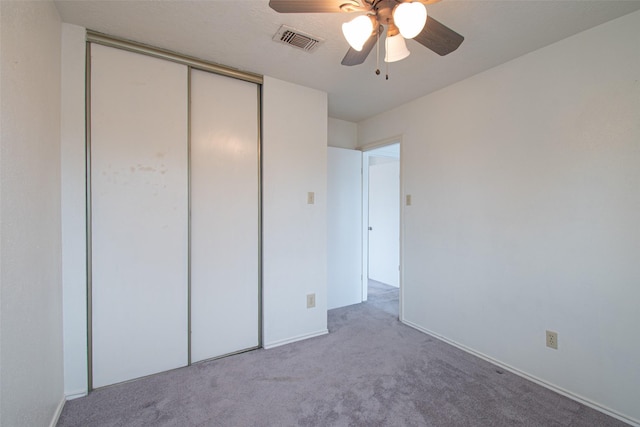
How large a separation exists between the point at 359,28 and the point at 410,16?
235mm

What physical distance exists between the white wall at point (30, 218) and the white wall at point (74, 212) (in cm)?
6

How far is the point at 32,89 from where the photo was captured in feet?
4.54

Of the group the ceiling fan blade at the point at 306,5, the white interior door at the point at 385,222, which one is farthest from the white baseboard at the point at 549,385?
the ceiling fan blade at the point at 306,5

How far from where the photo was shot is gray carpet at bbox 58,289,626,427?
1.69 m

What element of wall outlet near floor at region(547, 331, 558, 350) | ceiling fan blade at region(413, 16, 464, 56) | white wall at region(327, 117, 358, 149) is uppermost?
white wall at region(327, 117, 358, 149)

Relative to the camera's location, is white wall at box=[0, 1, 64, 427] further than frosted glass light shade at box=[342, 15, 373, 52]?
No

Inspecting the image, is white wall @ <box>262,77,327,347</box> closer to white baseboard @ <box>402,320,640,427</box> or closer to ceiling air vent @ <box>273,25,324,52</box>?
ceiling air vent @ <box>273,25,324,52</box>

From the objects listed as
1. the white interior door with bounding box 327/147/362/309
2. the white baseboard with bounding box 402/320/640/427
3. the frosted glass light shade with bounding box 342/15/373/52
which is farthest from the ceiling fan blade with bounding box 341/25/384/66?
the white baseboard with bounding box 402/320/640/427

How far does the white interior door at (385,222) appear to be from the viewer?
4605 mm

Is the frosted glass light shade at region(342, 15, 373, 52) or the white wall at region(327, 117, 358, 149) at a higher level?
the white wall at region(327, 117, 358, 149)

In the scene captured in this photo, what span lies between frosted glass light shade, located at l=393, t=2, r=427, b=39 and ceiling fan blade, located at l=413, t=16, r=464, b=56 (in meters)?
0.20

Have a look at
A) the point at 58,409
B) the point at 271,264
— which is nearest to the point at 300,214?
the point at 271,264

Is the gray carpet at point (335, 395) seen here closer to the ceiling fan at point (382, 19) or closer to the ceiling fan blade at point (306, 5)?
the ceiling fan at point (382, 19)

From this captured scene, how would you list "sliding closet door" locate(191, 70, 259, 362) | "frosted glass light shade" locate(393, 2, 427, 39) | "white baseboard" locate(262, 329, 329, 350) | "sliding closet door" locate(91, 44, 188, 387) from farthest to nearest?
"white baseboard" locate(262, 329, 329, 350)
"sliding closet door" locate(191, 70, 259, 362)
"sliding closet door" locate(91, 44, 188, 387)
"frosted glass light shade" locate(393, 2, 427, 39)
